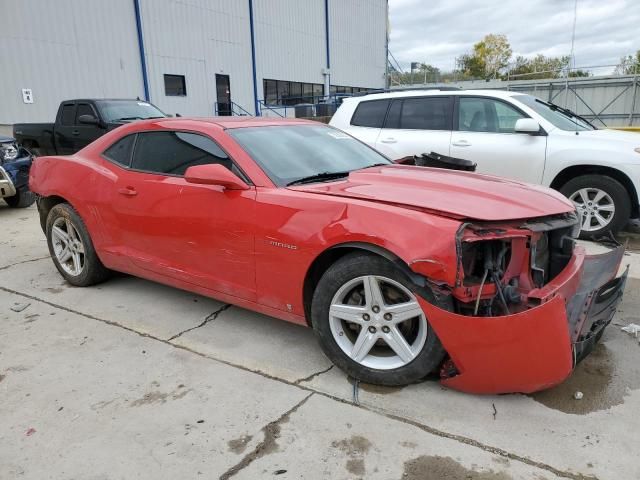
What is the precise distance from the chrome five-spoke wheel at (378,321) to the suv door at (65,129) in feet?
31.4

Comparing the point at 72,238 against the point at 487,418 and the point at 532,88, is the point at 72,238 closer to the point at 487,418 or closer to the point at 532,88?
the point at 487,418

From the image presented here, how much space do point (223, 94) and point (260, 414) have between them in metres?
20.2

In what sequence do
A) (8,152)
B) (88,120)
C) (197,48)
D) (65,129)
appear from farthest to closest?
(197,48) < (65,129) < (88,120) < (8,152)

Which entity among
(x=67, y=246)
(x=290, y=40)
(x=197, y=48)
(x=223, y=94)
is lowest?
(x=67, y=246)

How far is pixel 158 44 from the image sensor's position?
17828 millimetres

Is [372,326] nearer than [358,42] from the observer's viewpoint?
Yes

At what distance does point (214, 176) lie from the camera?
3.15 meters

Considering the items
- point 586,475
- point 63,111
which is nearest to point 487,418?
point 586,475

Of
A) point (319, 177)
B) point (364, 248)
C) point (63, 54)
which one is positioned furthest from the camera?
point (63, 54)

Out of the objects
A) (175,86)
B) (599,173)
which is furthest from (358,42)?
(599,173)

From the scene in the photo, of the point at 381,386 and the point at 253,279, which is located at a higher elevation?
the point at 253,279

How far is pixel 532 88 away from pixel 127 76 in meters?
16.7

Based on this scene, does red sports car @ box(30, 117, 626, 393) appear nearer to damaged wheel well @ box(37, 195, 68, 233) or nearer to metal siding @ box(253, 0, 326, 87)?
damaged wheel well @ box(37, 195, 68, 233)

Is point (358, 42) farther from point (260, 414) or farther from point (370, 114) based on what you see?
point (260, 414)
